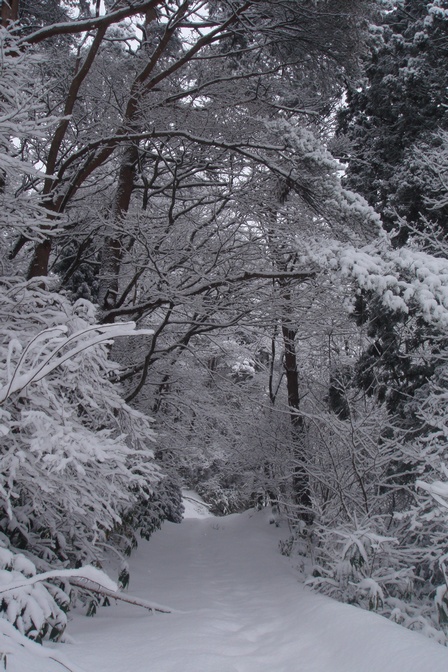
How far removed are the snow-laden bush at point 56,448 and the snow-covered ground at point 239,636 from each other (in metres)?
0.78

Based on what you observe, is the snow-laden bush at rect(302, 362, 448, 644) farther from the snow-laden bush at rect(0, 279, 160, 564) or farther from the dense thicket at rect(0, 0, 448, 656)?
the snow-laden bush at rect(0, 279, 160, 564)

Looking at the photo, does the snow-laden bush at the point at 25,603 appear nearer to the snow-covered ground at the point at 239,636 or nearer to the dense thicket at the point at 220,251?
the dense thicket at the point at 220,251

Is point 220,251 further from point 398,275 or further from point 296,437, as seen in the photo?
point 296,437

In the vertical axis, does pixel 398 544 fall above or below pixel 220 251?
below

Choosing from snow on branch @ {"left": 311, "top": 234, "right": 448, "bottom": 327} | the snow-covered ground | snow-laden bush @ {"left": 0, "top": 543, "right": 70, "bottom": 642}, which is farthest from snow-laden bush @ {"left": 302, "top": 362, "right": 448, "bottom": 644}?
snow-laden bush @ {"left": 0, "top": 543, "right": 70, "bottom": 642}

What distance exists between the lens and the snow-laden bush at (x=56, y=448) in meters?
3.03

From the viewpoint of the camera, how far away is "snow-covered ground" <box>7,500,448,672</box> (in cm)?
274

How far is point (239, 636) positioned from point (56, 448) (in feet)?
7.43

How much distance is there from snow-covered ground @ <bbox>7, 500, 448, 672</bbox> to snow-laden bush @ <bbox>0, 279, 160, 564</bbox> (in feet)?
2.56

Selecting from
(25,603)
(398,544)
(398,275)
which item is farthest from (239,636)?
(398,275)

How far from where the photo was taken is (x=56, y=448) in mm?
3076

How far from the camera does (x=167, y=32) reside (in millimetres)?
6211

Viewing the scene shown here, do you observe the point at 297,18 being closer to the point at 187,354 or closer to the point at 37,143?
the point at 37,143

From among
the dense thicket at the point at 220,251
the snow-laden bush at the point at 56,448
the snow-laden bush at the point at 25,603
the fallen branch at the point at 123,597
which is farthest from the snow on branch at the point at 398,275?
the snow-laden bush at the point at 25,603
